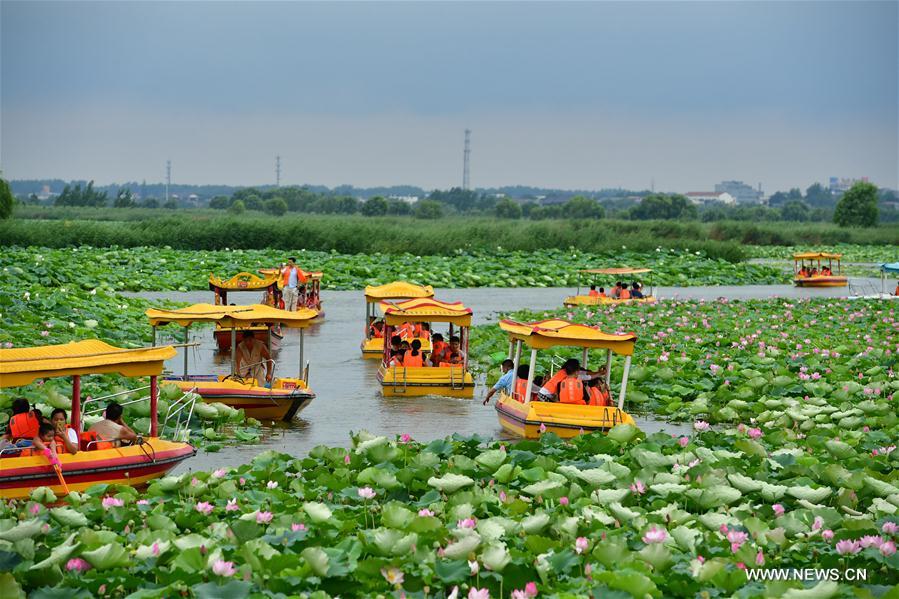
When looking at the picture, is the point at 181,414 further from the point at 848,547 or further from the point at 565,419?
the point at 848,547

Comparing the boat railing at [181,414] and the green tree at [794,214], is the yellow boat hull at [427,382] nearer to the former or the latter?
the boat railing at [181,414]

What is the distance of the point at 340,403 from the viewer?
767 inches

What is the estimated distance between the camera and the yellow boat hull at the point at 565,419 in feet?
47.5

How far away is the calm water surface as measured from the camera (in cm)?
1609

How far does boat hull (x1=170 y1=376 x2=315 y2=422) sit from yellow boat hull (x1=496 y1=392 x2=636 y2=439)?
354 centimetres

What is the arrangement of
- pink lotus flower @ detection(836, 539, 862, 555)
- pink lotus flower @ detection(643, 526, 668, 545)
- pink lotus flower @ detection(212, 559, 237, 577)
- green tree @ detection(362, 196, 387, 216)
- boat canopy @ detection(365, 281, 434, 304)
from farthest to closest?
1. green tree @ detection(362, 196, 387, 216)
2. boat canopy @ detection(365, 281, 434, 304)
3. pink lotus flower @ detection(836, 539, 862, 555)
4. pink lotus flower @ detection(643, 526, 668, 545)
5. pink lotus flower @ detection(212, 559, 237, 577)

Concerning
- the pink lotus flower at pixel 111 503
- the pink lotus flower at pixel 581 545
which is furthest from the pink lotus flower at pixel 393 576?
the pink lotus flower at pixel 111 503

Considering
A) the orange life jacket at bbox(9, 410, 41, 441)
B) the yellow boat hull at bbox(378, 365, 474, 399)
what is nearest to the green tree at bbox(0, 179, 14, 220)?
the yellow boat hull at bbox(378, 365, 474, 399)

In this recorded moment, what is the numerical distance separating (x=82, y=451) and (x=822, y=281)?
3879 cm

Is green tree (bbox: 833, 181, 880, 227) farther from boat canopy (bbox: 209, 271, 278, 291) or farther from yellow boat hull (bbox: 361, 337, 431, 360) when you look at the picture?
yellow boat hull (bbox: 361, 337, 431, 360)

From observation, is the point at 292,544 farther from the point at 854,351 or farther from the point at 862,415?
the point at 854,351

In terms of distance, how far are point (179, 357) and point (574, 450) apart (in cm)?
1458

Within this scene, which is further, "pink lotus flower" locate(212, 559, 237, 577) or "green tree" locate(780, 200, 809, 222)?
"green tree" locate(780, 200, 809, 222)

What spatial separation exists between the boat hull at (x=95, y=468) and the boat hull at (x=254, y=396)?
4099mm
